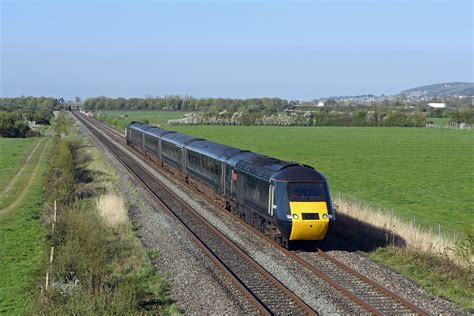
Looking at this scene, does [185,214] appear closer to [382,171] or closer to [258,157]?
[258,157]

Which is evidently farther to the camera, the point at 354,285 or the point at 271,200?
the point at 271,200

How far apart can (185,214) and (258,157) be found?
4.98m

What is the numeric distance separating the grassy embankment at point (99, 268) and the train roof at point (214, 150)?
5194 millimetres

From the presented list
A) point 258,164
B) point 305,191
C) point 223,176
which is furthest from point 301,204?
point 223,176

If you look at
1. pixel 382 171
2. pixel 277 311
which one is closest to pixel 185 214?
pixel 277 311

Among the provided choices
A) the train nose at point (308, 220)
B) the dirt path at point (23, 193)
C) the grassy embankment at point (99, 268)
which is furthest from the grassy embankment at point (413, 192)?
the dirt path at point (23, 193)

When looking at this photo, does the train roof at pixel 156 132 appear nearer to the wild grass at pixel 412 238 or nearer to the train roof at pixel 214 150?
the train roof at pixel 214 150

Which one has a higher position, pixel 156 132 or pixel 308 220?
pixel 156 132

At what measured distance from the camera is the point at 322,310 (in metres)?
15.2

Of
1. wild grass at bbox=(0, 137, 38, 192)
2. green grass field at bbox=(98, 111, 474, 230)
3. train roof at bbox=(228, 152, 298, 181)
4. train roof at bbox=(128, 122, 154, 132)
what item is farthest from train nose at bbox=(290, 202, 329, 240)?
train roof at bbox=(128, 122, 154, 132)

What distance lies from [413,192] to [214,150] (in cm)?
1668

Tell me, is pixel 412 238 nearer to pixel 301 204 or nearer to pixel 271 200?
pixel 301 204

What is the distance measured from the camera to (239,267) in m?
19.1

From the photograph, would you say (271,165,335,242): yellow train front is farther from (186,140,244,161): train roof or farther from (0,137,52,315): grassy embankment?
(0,137,52,315): grassy embankment
